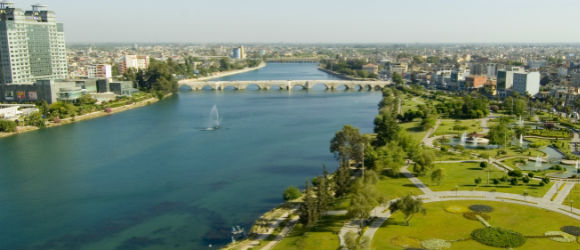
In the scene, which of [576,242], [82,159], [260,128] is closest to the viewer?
[576,242]

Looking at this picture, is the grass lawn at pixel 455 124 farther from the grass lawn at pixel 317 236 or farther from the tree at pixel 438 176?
the grass lawn at pixel 317 236

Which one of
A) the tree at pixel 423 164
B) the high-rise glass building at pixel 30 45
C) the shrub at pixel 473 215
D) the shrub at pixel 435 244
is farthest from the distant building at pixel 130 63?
the shrub at pixel 435 244

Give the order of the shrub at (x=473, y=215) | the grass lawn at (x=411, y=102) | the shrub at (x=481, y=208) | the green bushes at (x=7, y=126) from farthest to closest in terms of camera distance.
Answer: the grass lawn at (x=411, y=102) → the green bushes at (x=7, y=126) → the shrub at (x=481, y=208) → the shrub at (x=473, y=215)

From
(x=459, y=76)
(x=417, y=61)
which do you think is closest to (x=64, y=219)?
(x=459, y=76)

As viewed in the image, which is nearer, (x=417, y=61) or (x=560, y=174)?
(x=560, y=174)

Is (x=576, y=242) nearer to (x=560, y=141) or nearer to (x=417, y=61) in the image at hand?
(x=560, y=141)

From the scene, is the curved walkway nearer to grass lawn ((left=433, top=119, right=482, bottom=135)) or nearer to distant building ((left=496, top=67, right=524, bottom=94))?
grass lawn ((left=433, top=119, right=482, bottom=135))
